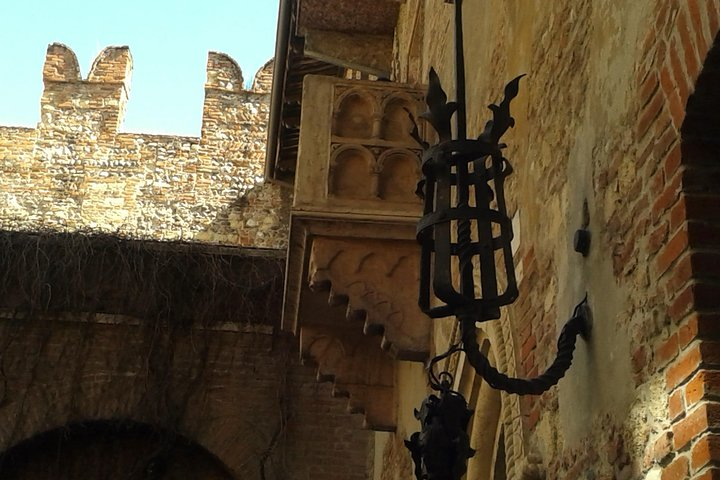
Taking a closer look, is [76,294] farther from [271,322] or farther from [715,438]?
[715,438]

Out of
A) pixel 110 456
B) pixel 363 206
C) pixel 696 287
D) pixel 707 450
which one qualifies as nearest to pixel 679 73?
pixel 696 287

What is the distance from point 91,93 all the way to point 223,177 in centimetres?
258

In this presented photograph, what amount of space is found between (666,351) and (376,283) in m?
3.84

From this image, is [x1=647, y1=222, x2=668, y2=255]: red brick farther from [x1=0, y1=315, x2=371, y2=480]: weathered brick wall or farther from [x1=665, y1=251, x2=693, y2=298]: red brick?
[x1=0, y1=315, x2=371, y2=480]: weathered brick wall

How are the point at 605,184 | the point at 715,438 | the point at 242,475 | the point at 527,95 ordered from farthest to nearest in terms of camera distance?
the point at 242,475 < the point at 527,95 < the point at 605,184 < the point at 715,438

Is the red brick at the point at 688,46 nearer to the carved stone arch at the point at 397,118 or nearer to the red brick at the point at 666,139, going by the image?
the red brick at the point at 666,139

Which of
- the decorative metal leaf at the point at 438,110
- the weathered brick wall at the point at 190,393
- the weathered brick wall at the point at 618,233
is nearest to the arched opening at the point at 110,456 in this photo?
the weathered brick wall at the point at 190,393

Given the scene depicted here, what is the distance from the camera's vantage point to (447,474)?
315 cm

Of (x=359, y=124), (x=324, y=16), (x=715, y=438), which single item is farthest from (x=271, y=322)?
(x=715, y=438)

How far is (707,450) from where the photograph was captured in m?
2.55

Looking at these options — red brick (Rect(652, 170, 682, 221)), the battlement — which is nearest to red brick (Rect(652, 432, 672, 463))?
red brick (Rect(652, 170, 682, 221))

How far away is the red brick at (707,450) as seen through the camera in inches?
99.8

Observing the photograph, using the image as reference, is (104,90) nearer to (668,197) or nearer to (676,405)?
(668,197)

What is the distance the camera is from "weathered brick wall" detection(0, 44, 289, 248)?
15.9 meters
